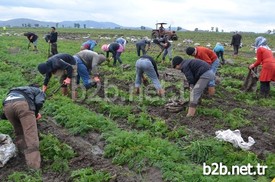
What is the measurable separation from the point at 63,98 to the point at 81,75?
1051 millimetres

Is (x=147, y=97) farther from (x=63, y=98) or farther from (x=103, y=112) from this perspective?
(x=63, y=98)

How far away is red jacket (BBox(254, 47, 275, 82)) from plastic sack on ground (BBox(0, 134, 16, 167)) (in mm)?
7403

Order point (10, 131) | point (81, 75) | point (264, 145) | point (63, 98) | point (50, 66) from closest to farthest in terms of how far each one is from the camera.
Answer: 1. point (264, 145)
2. point (10, 131)
3. point (50, 66)
4. point (63, 98)
5. point (81, 75)

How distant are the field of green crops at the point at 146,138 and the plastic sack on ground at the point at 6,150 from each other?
14cm

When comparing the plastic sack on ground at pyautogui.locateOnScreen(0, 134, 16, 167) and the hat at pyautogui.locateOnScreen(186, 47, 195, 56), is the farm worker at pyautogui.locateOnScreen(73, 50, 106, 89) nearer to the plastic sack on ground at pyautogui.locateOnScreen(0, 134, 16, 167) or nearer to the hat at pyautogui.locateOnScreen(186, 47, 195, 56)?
the hat at pyautogui.locateOnScreen(186, 47, 195, 56)

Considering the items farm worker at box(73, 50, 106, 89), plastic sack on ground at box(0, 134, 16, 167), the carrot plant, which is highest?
farm worker at box(73, 50, 106, 89)

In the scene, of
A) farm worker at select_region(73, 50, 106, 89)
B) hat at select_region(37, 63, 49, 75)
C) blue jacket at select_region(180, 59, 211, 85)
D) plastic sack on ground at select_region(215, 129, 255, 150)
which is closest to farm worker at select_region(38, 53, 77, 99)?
hat at select_region(37, 63, 49, 75)

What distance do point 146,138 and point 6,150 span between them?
2.52m

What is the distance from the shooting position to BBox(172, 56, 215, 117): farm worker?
8156 mm

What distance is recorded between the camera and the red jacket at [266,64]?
10.2m

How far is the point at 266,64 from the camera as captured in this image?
1027 centimetres

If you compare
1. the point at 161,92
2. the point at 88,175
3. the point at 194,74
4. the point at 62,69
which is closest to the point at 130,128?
the point at 194,74

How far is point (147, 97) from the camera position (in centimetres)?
984

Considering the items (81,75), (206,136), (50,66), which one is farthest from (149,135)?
(81,75)
